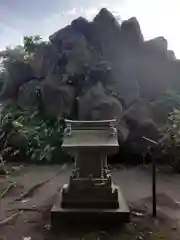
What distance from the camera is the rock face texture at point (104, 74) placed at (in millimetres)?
6172

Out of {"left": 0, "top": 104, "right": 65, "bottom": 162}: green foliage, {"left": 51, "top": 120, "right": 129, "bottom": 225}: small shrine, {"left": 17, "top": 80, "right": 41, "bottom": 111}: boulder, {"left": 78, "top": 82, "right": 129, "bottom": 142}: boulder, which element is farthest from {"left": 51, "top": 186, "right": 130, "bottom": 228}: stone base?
{"left": 17, "top": 80, "right": 41, "bottom": 111}: boulder

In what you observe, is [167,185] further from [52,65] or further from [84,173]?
[52,65]

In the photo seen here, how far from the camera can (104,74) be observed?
→ 656 cm

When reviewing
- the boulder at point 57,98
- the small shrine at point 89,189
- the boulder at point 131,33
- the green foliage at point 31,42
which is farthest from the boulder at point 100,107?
the small shrine at point 89,189

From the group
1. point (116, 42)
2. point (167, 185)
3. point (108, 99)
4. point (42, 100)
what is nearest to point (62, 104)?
point (42, 100)

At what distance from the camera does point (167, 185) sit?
174 inches

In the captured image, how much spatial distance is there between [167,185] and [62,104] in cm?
273

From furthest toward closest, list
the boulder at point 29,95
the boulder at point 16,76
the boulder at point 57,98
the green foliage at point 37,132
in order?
the boulder at point 16,76
the boulder at point 29,95
the boulder at point 57,98
the green foliage at point 37,132

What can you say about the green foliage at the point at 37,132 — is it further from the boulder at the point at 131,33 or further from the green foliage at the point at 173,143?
the boulder at the point at 131,33

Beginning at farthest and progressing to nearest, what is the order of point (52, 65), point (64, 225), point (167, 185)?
point (52, 65) < point (167, 185) < point (64, 225)

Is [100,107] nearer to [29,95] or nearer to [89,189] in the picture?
[29,95]

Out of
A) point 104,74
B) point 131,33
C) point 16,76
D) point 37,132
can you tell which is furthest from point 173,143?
point 16,76

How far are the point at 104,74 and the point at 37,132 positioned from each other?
5.73ft

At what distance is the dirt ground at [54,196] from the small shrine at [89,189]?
0.14m
